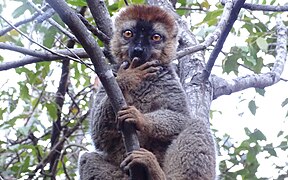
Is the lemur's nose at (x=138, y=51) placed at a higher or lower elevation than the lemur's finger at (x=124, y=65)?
higher

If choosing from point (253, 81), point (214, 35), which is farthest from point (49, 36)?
point (253, 81)

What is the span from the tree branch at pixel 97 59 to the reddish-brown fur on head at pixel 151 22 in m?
1.68

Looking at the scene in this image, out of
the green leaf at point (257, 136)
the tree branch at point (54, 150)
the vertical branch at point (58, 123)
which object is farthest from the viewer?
the vertical branch at point (58, 123)

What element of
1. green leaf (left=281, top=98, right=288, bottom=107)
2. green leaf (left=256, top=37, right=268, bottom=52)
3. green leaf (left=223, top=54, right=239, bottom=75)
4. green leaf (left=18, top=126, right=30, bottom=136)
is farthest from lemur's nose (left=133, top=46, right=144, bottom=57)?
green leaf (left=281, top=98, right=288, bottom=107)

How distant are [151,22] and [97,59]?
197 cm

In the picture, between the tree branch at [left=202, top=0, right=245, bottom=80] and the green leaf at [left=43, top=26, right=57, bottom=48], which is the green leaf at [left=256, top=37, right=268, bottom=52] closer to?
the tree branch at [left=202, top=0, right=245, bottom=80]

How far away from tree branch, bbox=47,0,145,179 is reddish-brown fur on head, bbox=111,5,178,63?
66.1 inches

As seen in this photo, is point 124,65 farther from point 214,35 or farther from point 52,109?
point 52,109

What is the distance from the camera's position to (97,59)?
4.51m

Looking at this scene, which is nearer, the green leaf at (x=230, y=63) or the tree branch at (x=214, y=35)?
the tree branch at (x=214, y=35)

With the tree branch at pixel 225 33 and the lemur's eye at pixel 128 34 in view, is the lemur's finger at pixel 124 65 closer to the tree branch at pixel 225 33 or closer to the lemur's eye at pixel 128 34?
the lemur's eye at pixel 128 34

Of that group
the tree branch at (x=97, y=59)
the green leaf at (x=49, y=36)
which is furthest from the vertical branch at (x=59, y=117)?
the tree branch at (x=97, y=59)

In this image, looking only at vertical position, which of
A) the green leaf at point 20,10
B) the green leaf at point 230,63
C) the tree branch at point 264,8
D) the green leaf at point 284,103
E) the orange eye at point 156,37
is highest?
the green leaf at point 20,10

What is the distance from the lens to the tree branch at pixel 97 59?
13.8ft
